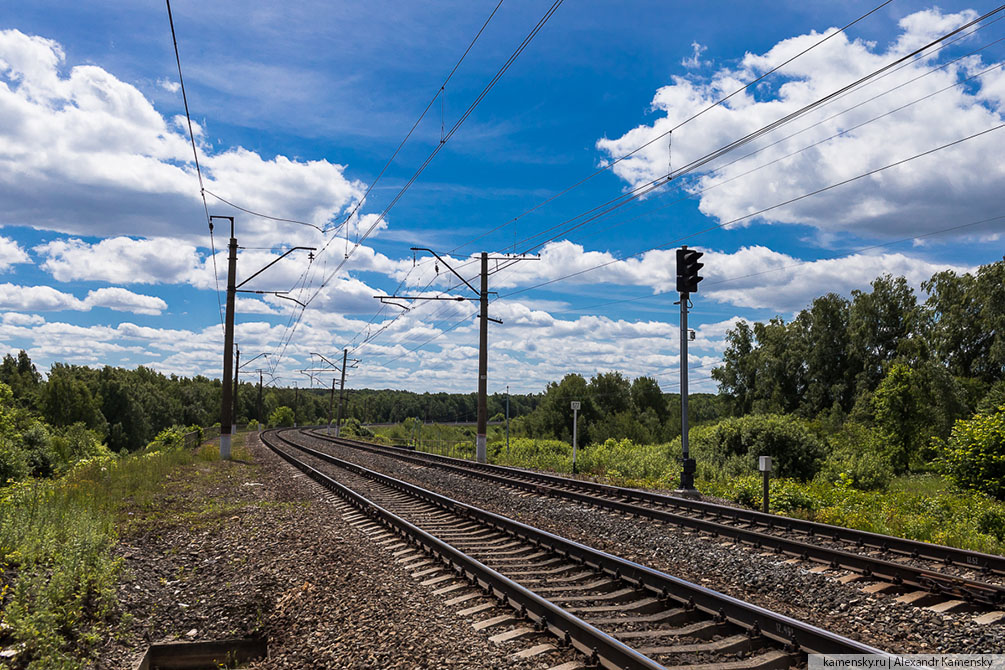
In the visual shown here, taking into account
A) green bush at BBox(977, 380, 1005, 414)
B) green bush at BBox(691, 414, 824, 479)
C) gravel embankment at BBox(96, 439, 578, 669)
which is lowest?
gravel embankment at BBox(96, 439, 578, 669)

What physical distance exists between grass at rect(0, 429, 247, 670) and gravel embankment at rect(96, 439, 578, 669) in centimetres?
31

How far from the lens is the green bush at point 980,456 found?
48.5 ft

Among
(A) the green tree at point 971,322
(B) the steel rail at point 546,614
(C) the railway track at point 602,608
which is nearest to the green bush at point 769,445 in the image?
(C) the railway track at point 602,608

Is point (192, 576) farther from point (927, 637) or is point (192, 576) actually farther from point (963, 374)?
point (963, 374)

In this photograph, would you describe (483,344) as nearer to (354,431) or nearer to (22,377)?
(354,431)

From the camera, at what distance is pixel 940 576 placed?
815 centimetres

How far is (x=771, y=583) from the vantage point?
29.1 feet

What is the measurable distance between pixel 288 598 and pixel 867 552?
316 inches

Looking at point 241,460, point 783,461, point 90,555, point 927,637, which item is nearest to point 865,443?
point 783,461

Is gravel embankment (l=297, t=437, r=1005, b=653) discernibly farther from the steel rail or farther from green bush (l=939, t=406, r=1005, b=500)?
green bush (l=939, t=406, r=1005, b=500)

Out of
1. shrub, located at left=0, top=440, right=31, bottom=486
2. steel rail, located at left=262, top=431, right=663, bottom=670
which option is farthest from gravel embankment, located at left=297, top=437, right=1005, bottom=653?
shrub, located at left=0, top=440, right=31, bottom=486

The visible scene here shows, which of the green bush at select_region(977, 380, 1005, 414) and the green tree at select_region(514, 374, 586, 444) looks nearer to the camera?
the green bush at select_region(977, 380, 1005, 414)

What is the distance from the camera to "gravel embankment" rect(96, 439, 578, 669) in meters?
6.69

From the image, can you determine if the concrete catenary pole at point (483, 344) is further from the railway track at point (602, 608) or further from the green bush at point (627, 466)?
the railway track at point (602, 608)
